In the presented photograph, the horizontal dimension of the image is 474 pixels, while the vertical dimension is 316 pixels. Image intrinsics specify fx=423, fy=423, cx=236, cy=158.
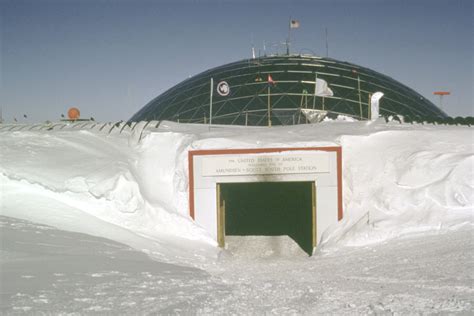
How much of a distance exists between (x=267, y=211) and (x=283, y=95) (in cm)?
666

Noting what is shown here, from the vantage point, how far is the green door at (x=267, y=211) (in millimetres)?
17062

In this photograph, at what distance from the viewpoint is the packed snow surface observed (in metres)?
6.24

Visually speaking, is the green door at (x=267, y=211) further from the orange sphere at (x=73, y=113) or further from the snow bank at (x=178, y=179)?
the orange sphere at (x=73, y=113)

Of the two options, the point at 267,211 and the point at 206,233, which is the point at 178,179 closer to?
the point at 206,233

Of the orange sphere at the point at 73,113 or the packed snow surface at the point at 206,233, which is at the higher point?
the orange sphere at the point at 73,113

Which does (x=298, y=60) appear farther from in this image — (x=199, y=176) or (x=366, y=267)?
(x=366, y=267)

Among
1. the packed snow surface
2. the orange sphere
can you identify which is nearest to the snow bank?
the packed snow surface

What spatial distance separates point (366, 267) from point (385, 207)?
4.59 metres

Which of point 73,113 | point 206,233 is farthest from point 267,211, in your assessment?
point 73,113

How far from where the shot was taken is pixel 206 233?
46.9ft

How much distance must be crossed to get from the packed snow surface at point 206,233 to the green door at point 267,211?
117 cm

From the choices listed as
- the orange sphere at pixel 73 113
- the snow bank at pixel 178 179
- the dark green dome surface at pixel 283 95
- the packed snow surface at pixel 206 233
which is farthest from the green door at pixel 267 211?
the orange sphere at pixel 73 113

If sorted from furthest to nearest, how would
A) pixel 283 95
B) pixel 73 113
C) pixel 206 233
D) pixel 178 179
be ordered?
pixel 283 95 < pixel 73 113 < pixel 178 179 < pixel 206 233

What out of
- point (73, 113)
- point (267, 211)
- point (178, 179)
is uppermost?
point (73, 113)
